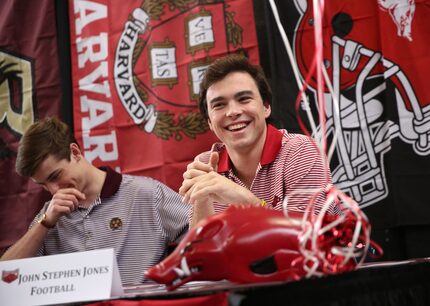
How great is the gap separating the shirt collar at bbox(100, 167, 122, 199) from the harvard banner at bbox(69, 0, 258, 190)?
589mm

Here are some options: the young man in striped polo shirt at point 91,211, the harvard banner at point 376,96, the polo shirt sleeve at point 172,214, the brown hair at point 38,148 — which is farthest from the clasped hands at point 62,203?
the harvard banner at point 376,96

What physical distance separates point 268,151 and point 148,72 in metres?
→ 1.19

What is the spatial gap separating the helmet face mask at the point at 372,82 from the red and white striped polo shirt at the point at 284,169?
24.7 inches

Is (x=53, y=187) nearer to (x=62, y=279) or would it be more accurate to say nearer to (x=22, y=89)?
(x=62, y=279)

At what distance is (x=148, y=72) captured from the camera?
2504 millimetres

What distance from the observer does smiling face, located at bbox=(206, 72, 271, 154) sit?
150 centimetres

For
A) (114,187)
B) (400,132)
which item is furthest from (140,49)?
(400,132)

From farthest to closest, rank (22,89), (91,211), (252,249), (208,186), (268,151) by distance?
(22,89), (91,211), (268,151), (208,186), (252,249)

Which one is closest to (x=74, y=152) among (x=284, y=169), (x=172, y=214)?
(x=172, y=214)

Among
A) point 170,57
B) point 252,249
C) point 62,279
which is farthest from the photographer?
point 170,57

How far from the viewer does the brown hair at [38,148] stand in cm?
172

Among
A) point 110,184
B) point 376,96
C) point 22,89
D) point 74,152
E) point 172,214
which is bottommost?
point 172,214

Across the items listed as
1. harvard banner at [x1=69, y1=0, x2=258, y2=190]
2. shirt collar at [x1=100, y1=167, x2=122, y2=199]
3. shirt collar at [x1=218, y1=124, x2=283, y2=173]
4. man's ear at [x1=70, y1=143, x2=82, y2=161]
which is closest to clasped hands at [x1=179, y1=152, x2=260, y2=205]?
shirt collar at [x1=218, y1=124, x2=283, y2=173]

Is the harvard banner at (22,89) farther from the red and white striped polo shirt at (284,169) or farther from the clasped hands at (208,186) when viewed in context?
the clasped hands at (208,186)
